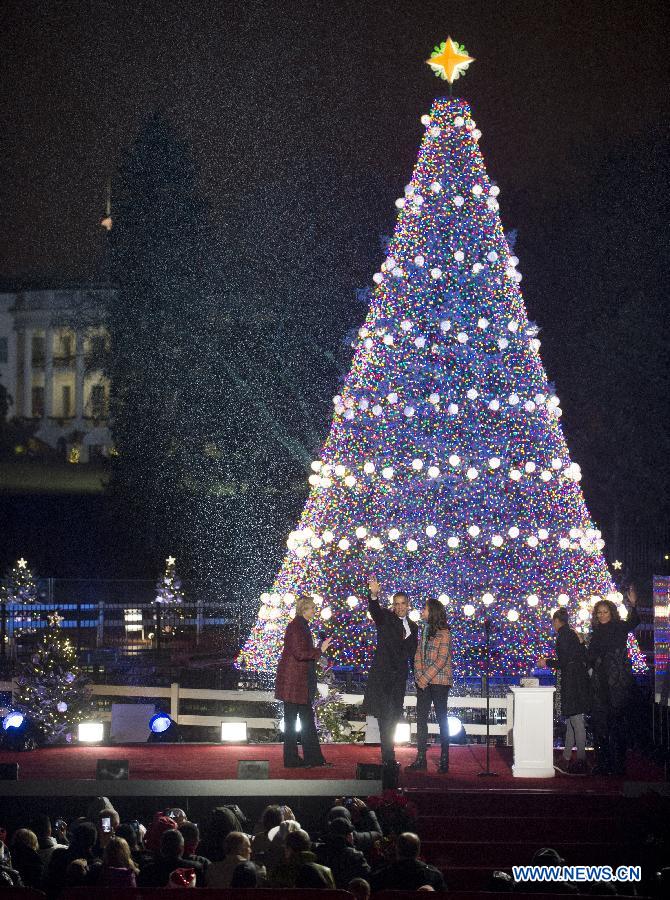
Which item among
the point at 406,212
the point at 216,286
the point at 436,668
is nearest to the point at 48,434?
the point at 216,286

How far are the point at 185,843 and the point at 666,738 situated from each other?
8295 millimetres

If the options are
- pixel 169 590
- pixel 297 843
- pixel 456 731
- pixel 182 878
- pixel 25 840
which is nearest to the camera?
pixel 182 878

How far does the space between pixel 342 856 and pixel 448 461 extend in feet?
37.5

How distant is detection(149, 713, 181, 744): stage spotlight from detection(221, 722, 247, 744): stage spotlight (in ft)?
1.89

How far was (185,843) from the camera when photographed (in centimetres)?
995

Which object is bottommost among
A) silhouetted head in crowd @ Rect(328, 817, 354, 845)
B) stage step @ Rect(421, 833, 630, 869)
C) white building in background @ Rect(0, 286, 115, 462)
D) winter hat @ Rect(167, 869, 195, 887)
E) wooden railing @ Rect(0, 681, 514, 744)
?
stage step @ Rect(421, 833, 630, 869)

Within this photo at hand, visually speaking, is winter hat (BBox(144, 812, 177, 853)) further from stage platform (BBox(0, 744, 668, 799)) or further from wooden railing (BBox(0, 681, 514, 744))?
wooden railing (BBox(0, 681, 514, 744))

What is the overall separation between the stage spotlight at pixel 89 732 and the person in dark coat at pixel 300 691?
3.10 metres

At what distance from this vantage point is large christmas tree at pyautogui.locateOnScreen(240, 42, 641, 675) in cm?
1995

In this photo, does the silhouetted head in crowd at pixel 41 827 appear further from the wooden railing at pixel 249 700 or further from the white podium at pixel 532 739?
the wooden railing at pixel 249 700

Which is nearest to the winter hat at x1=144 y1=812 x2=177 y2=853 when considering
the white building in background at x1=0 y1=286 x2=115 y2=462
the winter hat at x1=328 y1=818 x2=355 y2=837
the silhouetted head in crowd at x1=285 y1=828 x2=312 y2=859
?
the winter hat at x1=328 y1=818 x2=355 y2=837

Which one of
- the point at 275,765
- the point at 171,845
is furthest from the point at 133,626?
the point at 171,845

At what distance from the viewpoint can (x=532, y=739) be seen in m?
14.3

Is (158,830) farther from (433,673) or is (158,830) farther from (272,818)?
(433,673)
